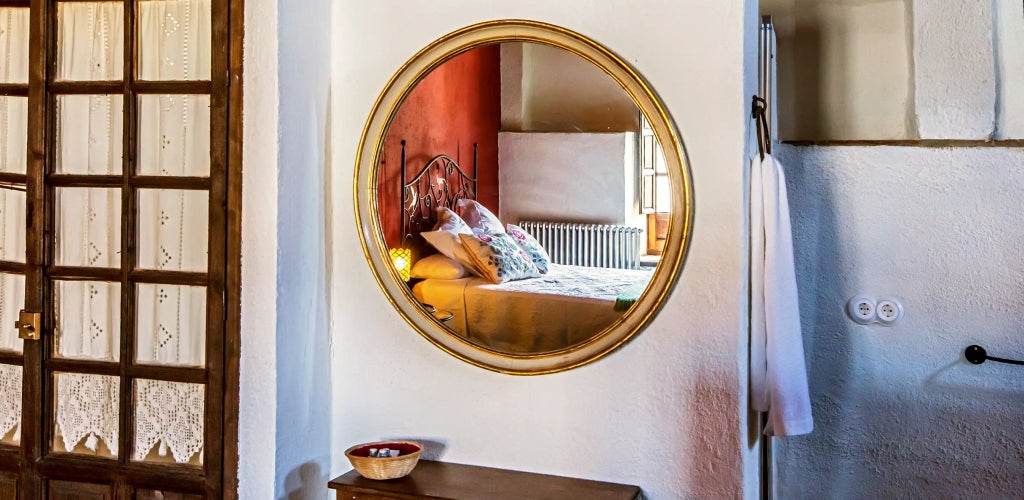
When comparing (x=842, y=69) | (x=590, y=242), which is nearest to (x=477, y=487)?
(x=590, y=242)

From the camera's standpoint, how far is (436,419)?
2.58 metres

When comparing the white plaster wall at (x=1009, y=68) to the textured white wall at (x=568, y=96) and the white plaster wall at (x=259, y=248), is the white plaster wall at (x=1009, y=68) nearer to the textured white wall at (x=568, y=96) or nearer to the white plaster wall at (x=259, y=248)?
the textured white wall at (x=568, y=96)

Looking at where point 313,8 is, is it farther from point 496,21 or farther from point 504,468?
point 504,468

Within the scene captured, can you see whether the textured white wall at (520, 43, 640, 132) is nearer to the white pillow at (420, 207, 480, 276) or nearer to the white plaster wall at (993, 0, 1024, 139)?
the white pillow at (420, 207, 480, 276)

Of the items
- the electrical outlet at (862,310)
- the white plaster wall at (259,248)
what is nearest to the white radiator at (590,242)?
the white plaster wall at (259,248)

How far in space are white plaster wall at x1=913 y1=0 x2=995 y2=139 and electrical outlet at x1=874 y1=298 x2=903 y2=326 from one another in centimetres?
56

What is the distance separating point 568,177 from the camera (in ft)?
7.79

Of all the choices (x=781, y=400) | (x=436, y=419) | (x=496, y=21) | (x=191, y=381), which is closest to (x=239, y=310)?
(x=191, y=381)

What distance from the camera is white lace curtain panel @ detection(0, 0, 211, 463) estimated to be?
2520mm

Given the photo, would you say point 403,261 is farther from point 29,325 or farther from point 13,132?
point 13,132

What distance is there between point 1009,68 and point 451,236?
1.88 m

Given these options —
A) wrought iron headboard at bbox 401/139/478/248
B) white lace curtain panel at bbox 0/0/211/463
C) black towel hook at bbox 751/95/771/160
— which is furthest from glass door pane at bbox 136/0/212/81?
black towel hook at bbox 751/95/771/160

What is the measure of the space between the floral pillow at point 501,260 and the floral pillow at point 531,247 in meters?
0.01

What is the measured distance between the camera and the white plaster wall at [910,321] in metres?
2.74
